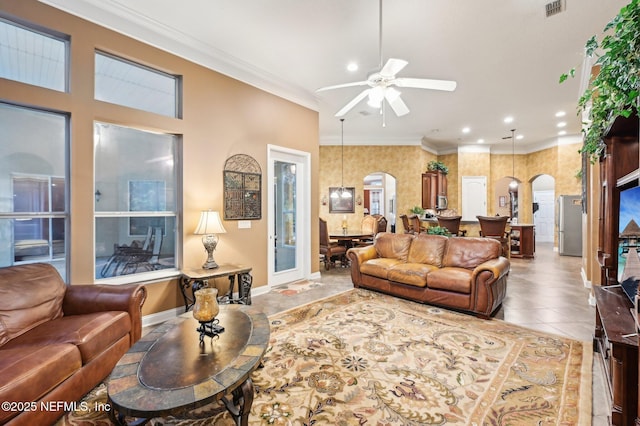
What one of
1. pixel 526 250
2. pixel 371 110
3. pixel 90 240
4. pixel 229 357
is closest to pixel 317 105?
pixel 371 110

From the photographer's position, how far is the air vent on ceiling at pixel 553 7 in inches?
114

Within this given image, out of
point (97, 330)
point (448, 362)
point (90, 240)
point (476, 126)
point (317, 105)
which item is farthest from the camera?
point (476, 126)

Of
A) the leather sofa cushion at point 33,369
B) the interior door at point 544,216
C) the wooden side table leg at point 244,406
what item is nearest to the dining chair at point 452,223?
the wooden side table leg at point 244,406

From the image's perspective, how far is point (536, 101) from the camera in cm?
568

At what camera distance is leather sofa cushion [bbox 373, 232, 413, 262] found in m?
4.71

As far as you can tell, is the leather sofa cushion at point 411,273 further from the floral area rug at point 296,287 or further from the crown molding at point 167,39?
the crown molding at point 167,39

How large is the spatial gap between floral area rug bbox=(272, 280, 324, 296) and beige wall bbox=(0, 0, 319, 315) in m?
0.33

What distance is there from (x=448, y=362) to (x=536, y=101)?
18.5 feet

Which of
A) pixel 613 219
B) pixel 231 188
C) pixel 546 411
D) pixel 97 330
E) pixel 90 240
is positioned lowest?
pixel 546 411

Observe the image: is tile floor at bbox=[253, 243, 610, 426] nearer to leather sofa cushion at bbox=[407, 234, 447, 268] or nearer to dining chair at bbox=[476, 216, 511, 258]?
dining chair at bbox=[476, 216, 511, 258]

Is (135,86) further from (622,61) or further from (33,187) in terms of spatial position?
(622,61)

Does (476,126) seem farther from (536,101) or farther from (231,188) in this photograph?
(231,188)

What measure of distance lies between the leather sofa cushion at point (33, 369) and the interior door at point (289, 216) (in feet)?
9.89

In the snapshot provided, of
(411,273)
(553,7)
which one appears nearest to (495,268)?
→ (411,273)
